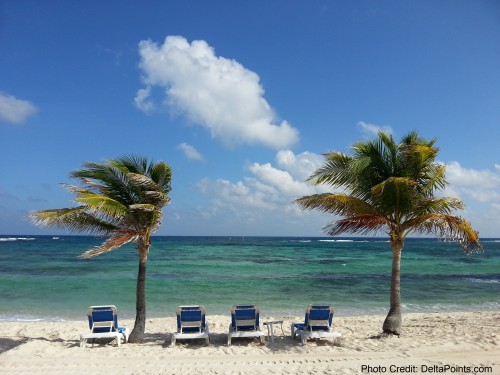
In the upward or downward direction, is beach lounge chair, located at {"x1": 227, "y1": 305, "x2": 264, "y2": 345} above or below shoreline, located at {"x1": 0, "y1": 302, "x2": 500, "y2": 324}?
above

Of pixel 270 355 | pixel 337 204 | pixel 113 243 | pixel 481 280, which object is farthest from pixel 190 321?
pixel 481 280

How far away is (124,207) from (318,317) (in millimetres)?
4972

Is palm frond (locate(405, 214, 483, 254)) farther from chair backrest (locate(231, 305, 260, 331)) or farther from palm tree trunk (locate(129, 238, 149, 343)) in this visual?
palm tree trunk (locate(129, 238, 149, 343))

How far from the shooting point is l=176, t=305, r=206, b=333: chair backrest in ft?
29.5

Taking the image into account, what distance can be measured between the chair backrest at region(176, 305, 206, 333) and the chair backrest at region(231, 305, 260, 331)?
0.74 meters

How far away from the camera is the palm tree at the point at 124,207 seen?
28.6 feet

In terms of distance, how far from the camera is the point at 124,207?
8680mm

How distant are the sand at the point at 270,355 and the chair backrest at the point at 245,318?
1.16 ft

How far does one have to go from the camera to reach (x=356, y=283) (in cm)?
2350

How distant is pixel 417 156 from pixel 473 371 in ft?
14.4

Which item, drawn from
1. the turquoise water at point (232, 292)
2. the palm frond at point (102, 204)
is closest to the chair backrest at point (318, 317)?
the palm frond at point (102, 204)

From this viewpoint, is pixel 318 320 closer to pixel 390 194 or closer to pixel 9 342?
pixel 390 194

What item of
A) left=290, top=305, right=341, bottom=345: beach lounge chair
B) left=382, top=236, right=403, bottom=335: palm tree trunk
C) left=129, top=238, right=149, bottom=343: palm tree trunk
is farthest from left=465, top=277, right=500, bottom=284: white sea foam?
left=129, top=238, right=149, bottom=343: palm tree trunk

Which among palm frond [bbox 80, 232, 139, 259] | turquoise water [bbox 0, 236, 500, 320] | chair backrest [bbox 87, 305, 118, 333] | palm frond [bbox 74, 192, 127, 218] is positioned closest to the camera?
palm frond [bbox 74, 192, 127, 218]
